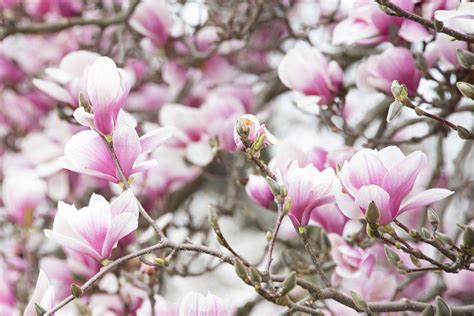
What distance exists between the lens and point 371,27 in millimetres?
929

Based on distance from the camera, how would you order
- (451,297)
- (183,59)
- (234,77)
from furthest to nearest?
(234,77) → (183,59) → (451,297)

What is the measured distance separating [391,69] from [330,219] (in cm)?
21

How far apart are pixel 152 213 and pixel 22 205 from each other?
0.31 meters

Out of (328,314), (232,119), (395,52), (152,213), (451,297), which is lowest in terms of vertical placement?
(152,213)

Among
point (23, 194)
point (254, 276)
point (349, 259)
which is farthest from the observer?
point (23, 194)

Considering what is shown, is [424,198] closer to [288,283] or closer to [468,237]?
[468,237]

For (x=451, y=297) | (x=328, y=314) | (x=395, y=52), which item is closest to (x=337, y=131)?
(x=395, y=52)

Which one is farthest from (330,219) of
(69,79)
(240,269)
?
(69,79)

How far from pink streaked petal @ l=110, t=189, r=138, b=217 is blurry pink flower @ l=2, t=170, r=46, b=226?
606 millimetres

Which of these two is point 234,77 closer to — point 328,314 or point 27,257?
point 27,257

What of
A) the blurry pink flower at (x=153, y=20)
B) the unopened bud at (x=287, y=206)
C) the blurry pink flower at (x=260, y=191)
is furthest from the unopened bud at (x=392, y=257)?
the blurry pink flower at (x=153, y=20)

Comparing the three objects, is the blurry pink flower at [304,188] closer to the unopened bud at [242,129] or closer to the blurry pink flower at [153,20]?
the unopened bud at [242,129]

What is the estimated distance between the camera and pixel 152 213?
59.5 inches

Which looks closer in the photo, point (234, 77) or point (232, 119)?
point (232, 119)
